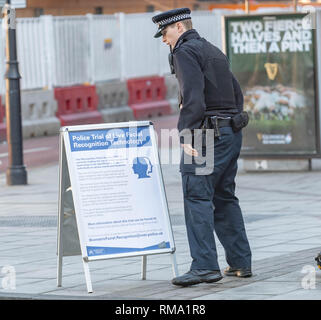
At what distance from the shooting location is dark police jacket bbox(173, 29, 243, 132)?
757 centimetres

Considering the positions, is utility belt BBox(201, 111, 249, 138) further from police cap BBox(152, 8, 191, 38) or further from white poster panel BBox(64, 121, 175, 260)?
police cap BBox(152, 8, 191, 38)

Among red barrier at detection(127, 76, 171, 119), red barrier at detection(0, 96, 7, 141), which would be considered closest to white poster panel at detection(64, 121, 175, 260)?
red barrier at detection(0, 96, 7, 141)

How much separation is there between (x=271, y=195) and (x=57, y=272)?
5.22 meters

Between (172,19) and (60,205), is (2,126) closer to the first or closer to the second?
(60,205)

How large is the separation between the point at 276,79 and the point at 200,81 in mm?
7132

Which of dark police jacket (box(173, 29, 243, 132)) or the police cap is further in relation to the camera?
the police cap

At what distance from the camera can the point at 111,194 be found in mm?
7883

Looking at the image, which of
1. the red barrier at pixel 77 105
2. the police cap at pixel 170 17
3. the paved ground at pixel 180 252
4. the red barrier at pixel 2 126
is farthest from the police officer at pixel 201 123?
the red barrier at pixel 77 105

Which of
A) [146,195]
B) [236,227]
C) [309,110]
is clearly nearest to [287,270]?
[236,227]

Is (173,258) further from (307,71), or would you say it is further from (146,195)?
(307,71)

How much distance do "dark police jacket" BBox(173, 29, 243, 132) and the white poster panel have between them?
1.55ft
